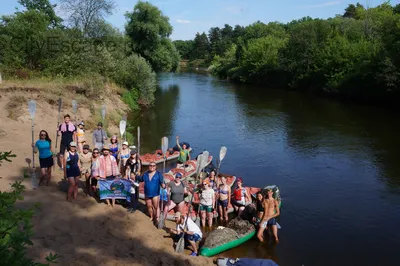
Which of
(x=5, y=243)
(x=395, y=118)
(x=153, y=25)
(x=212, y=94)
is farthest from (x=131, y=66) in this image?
(x=5, y=243)

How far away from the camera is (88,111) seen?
20109mm

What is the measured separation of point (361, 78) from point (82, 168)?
108 ft

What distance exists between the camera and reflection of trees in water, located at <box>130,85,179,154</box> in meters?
19.7

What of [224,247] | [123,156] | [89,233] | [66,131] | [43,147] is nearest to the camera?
[89,233]

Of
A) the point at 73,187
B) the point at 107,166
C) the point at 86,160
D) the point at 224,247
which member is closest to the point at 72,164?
the point at 73,187

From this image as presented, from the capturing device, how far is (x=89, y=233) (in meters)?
8.02

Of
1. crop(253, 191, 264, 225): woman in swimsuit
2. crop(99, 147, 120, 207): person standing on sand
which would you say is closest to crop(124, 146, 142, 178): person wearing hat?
crop(99, 147, 120, 207): person standing on sand

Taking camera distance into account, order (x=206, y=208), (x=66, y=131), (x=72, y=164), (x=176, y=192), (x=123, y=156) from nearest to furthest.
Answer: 1. (x=72, y=164)
2. (x=176, y=192)
3. (x=206, y=208)
4. (x=66, y=131)
5. (x=123, y=156)

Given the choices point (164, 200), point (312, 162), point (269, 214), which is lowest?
point (312, 162)

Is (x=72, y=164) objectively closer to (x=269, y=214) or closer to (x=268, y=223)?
(x=269, y=214)

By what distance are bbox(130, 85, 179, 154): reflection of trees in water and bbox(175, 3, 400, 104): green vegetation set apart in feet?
62.3

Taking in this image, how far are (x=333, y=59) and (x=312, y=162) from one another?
2825 cm

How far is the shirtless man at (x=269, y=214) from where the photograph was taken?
30.9ft

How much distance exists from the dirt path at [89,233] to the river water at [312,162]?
209cm
